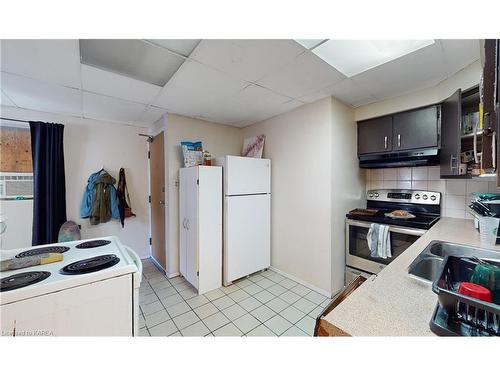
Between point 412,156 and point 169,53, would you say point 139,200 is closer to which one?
point 169,53

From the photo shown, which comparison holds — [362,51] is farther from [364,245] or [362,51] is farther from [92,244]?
[92,244]

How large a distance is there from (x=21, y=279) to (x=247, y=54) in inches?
67.7

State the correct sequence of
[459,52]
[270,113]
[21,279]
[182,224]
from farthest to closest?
[270,113] < [182,224] < [459,52] < [21,279]

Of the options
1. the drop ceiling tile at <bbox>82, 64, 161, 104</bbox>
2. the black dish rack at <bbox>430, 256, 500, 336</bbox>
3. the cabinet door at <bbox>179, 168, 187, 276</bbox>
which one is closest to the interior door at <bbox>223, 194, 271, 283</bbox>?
the cabinet door at <bbox>179, 168, 187, 276</bbox>

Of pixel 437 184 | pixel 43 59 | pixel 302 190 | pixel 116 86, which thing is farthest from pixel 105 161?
pixel 437 184

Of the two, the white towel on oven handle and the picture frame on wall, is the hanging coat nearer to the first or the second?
the picture frame on wall

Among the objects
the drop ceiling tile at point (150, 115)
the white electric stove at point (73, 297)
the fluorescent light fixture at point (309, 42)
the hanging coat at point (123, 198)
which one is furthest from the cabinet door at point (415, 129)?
the hanging coat at point (123, 198)

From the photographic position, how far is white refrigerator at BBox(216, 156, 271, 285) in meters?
2.31

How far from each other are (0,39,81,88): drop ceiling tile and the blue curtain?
42.3 inches

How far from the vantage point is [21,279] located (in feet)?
2.81

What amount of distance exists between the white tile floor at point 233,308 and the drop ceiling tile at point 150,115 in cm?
216

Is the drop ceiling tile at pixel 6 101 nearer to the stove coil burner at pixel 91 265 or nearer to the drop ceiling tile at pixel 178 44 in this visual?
the drop ceiling tile at pixel 178 44
